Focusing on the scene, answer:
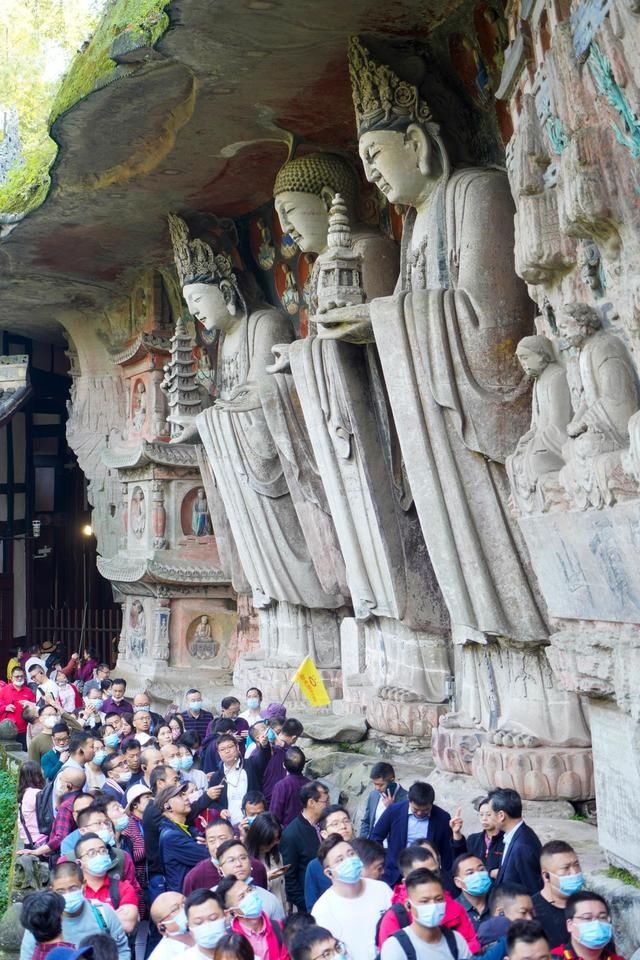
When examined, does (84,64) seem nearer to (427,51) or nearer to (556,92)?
(427,51)

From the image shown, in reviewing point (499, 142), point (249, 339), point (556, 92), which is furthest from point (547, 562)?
point (249, 339)

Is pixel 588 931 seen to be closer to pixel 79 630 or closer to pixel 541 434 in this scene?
pixel 541 434

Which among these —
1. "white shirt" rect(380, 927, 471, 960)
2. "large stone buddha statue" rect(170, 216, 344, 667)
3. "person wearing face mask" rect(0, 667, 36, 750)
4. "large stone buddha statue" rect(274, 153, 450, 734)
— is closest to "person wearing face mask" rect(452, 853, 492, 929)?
"white shirt" rect(380, 927, 471, 960)

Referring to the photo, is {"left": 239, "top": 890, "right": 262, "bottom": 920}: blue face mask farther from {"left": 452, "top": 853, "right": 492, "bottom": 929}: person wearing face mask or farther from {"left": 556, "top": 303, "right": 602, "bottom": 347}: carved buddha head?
{"left": 556, "top": 303, "right": 602, "bottom": 347}: carved buddha head

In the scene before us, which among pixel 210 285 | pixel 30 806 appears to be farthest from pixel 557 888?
pixel 210 285

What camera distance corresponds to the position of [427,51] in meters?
8.34

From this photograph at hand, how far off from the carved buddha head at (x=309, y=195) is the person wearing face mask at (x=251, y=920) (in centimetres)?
676

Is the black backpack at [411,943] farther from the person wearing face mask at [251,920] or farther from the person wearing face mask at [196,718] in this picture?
the person wearing face mask at [196,718]

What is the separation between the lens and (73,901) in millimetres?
Result: 4332

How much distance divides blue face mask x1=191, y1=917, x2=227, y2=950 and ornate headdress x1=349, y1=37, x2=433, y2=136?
562 cm

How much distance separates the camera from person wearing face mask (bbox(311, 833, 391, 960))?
4089 mm

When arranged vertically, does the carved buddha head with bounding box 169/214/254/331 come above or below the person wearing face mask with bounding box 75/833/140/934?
above

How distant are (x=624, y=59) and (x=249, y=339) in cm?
711

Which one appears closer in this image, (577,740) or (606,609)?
(606,609)
